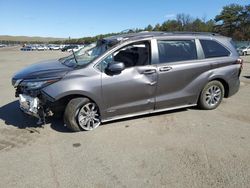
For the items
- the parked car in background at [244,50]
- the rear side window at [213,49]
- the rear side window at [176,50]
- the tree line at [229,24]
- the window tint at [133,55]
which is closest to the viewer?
the window tint at [133,55]

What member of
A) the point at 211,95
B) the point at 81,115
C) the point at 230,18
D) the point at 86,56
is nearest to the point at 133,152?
the point at 81,115

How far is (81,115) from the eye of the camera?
4.90m

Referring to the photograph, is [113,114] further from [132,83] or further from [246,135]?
[246,135]

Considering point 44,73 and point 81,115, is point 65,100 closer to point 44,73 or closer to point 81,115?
point 81,115

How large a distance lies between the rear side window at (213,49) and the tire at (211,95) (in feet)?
2.04

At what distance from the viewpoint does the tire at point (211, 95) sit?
606 centimetres

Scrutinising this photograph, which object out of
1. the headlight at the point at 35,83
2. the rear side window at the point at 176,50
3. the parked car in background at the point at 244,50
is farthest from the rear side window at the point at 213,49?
the parked car in background at the point at 244,50

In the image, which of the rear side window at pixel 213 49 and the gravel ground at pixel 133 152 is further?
the rear side window at pixel 213 49

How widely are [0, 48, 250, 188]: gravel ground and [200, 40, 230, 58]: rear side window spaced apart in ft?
4.45

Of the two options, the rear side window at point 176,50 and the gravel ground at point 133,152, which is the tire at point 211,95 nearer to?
the gravel ground at point 133,152

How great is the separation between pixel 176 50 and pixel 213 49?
3.40ft

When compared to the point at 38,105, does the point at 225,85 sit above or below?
above

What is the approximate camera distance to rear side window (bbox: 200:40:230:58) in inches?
235

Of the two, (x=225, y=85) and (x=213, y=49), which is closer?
(x=213, y=49)
